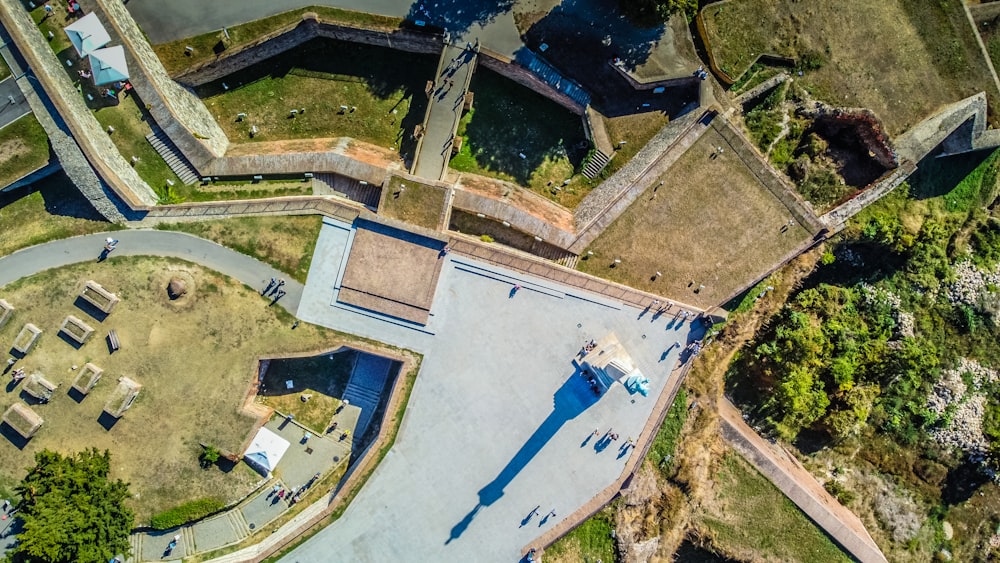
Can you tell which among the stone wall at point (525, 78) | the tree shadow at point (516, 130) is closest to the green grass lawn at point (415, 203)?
the tree shadow at point (516, 130)

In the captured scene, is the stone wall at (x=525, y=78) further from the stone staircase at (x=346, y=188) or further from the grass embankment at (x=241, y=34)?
the stone staircase at (x=346, y=188)

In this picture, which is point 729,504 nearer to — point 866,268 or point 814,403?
point 814,403

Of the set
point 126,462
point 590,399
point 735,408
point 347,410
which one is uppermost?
point 126,462

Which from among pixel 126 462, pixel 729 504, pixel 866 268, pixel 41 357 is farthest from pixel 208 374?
pixel 866 268

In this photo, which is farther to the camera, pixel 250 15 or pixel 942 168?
pixel 942 168

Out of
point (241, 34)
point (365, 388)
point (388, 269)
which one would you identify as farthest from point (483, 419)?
point (241, 34)

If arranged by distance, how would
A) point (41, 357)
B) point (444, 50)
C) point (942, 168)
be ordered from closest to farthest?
point (41, 357) → point (444, 50) → point (942, 168)

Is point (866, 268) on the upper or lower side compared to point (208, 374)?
lower
